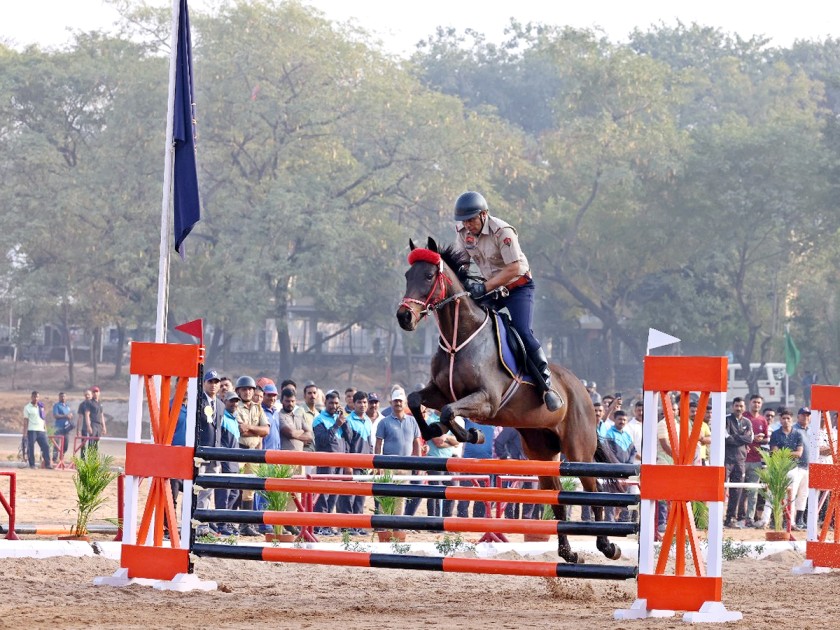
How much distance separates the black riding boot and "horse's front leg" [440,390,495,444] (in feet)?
2.14

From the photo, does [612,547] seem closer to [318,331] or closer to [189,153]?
[189,153]

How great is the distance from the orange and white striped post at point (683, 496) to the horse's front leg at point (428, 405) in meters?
1.35

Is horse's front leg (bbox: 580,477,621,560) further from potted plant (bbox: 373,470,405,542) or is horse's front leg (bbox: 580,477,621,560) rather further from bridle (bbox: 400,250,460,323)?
potted plant (bbox: 373,470,405,542)

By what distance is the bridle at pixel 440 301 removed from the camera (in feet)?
28.2

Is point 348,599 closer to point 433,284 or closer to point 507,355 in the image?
point 507,355

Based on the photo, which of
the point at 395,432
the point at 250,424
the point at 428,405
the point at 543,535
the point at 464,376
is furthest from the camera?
the point at 395,432

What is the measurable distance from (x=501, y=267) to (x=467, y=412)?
1.29 meters

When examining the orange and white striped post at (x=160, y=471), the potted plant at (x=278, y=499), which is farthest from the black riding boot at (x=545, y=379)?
the potted plant at (x=278, y=499)

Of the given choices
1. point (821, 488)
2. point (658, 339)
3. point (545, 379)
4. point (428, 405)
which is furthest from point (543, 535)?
point (658, 339)

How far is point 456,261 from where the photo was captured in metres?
9.20

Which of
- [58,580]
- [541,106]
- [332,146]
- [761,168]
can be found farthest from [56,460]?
[541,106]

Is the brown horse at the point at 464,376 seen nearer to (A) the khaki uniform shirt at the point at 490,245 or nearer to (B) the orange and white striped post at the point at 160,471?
(A) the khaki uniform shirt at the point at 490,245

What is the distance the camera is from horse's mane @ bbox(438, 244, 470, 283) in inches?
361

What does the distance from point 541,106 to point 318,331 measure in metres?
30.1
